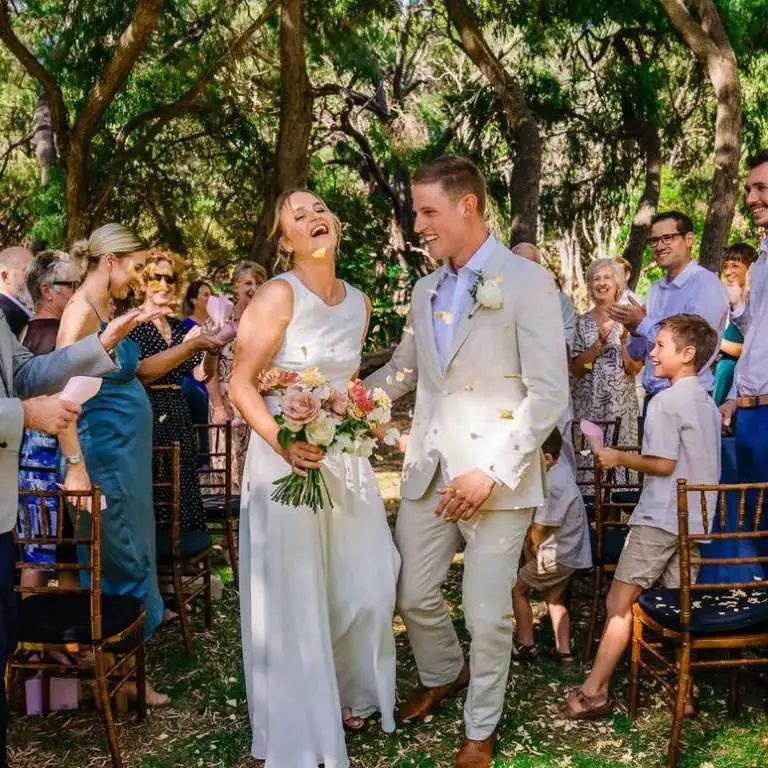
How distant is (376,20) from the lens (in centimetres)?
1041

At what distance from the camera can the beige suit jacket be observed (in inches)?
129

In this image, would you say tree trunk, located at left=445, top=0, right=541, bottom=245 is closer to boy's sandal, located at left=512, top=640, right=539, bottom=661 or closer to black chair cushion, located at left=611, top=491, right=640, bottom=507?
black chair cushion, located at left=611, top=491, right=640, bottom=507

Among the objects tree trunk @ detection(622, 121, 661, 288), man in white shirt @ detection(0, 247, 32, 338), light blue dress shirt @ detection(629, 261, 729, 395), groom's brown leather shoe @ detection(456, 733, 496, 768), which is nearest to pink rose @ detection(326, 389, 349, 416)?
groom's brown leather shoe @ detection(456, 733, 496, 768)

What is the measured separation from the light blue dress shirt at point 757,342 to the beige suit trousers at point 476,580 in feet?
4.27

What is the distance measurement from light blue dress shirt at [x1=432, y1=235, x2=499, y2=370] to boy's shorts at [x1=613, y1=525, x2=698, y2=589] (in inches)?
47.4

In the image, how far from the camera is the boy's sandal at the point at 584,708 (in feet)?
12.9

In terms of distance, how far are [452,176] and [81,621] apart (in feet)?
7.19

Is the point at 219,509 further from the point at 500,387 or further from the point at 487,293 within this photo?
the point at 487,293

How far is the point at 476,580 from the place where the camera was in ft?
11.3

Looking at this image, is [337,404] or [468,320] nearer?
[337,404]

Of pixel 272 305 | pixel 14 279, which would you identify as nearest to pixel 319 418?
pixel 272 305

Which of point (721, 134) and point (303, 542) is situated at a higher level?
point (721, 134)

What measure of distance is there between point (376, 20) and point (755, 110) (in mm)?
4996

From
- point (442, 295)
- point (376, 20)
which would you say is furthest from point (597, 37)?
point (442, 295)
